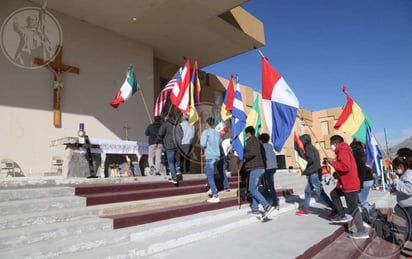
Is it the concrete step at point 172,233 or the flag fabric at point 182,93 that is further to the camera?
the flag fabric at point 182,93

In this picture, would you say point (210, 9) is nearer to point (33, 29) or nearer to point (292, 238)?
point (33, 29)

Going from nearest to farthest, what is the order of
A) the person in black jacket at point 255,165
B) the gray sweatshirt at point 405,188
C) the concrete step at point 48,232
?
the concrete step at point 48,232, the gray sweatshirt at point 405,188, the person in black jacket at point 255,165

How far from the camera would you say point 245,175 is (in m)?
7.32

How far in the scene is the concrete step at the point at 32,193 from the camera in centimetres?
417

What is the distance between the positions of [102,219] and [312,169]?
417cm

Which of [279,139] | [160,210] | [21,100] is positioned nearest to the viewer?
[160,210]

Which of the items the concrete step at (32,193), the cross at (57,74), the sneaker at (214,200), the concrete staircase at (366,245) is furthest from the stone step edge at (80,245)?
the cross at (57,74)

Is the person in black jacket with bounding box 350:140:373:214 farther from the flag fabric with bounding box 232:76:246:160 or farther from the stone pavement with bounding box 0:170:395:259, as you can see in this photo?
the flag fabric with bounding box 232:76:246:160

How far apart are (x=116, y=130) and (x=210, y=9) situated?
206 inches

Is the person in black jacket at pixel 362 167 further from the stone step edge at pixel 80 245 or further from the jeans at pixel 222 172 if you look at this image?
the stone step edge at pixel 80 245

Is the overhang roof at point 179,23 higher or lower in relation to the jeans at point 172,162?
higher

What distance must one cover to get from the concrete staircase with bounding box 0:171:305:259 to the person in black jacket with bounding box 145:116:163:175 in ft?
5.44

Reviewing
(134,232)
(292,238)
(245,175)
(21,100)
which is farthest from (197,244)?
(21,100)

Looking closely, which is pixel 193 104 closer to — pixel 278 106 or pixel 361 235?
pixel 278 106
